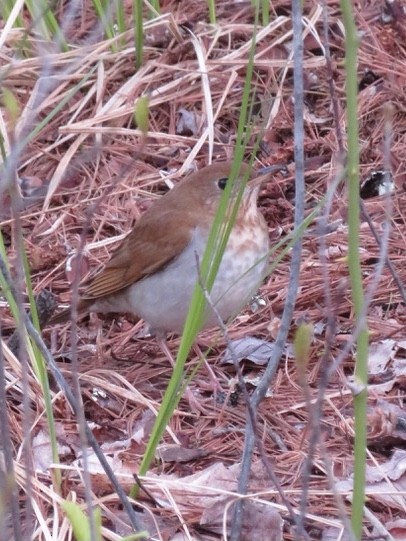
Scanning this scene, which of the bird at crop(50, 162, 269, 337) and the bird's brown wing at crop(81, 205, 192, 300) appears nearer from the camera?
the bird at crop(50, 162, 269, 337)

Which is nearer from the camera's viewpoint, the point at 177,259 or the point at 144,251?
the point at 177,259

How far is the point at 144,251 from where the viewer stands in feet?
15.9

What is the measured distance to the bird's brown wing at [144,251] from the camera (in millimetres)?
4762

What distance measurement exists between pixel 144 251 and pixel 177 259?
0.20 m

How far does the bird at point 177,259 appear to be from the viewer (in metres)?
4.46

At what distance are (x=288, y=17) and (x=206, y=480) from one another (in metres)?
3.72

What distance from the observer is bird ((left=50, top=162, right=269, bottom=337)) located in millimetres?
4465

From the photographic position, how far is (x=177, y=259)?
15.5 ft

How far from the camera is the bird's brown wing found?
4.76 meters

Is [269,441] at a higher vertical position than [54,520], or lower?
lower

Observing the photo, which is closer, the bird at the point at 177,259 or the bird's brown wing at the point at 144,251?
the bird at the point at 177,259

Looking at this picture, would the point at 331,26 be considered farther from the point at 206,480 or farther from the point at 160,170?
the point at 206,480

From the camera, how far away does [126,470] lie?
3.71 m

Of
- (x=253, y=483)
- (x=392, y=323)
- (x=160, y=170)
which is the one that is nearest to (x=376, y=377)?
(x=392, y=323)
